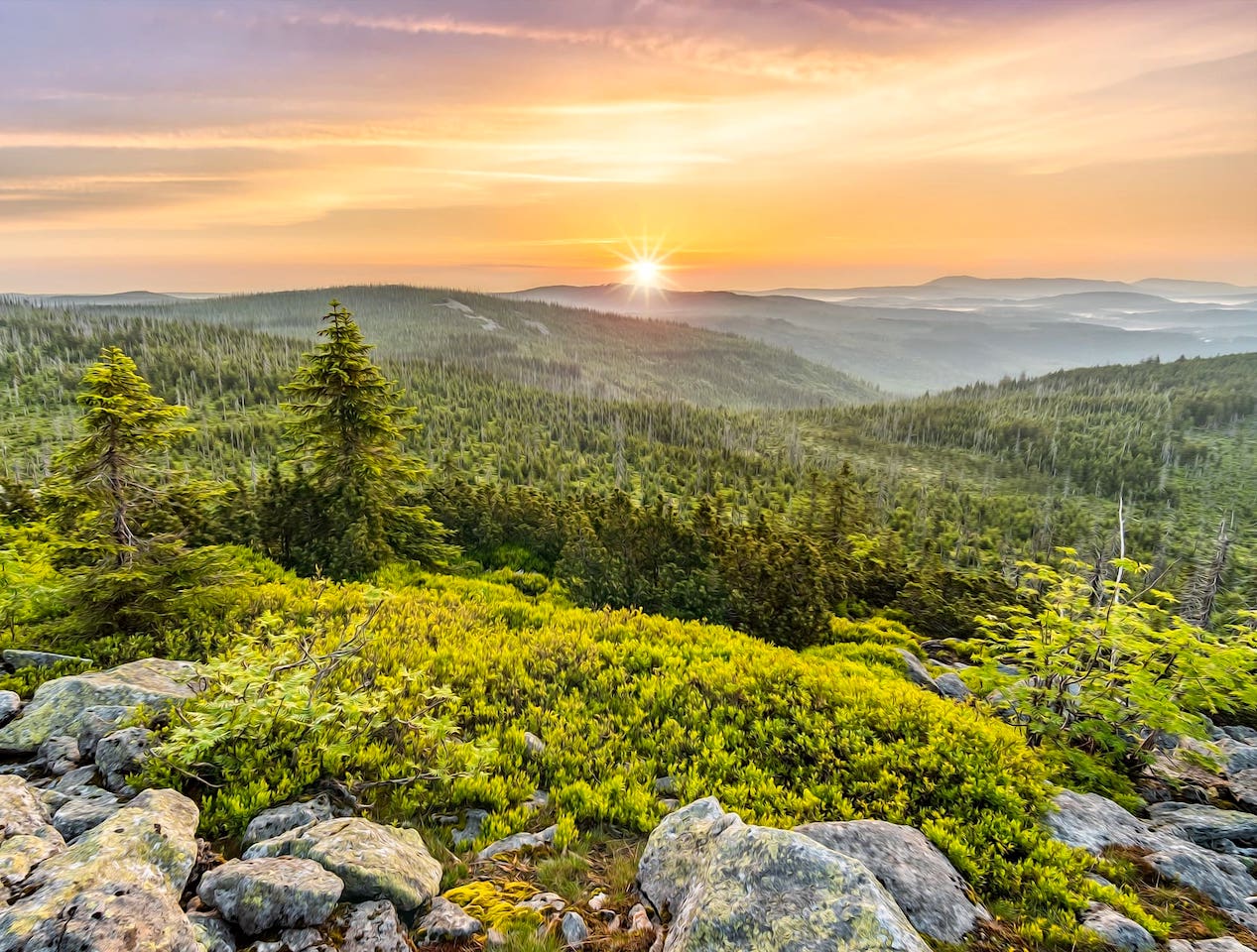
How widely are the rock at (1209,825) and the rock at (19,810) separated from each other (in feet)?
44.5

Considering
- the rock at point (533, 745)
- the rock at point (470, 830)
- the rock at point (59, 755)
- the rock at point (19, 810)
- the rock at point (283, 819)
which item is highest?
the rock at point (19, 810)

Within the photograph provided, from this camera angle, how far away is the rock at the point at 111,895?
3504 millimetres

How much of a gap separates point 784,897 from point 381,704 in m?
5.17

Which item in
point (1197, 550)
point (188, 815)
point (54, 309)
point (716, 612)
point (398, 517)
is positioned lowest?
point (1197, 550)

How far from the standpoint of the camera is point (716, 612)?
16438 millimetres

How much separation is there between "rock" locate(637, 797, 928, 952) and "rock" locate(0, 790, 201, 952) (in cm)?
386

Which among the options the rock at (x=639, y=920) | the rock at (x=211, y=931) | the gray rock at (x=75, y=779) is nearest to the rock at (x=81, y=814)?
the gray rock at (x=75, y=779)

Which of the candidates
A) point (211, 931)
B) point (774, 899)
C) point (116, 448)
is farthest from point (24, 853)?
point (116, 448)

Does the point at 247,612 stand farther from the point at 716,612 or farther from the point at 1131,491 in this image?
the point at 1131,491

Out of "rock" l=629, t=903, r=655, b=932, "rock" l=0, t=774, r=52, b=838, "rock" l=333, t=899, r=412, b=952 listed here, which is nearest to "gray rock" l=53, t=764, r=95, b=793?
"rock" l=0, t=774, r=52, b=838

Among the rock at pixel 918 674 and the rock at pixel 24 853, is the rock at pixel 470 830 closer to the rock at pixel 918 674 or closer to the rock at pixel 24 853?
the rock at pixel 24 853

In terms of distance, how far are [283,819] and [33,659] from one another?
6.87 meters

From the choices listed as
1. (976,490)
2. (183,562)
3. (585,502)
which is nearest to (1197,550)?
(976,490)

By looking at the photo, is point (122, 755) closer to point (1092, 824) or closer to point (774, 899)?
point (774, 899)
